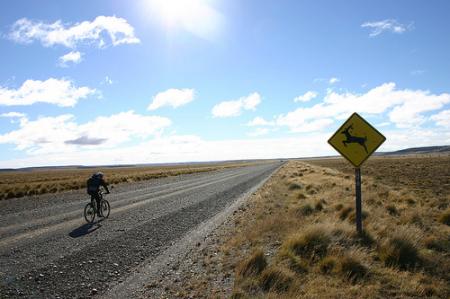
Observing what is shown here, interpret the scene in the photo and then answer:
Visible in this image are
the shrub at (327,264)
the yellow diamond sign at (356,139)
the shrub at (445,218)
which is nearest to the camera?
the shrub at (327,264)

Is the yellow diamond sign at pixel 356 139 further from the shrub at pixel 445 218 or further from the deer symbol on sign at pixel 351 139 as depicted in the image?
the shrub at pixel 445 218

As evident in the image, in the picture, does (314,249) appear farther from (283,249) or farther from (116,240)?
(116,240)

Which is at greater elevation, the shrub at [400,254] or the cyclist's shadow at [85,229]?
the shrub at [400,254]

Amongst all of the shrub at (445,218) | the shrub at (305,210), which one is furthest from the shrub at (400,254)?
the shrub at (305,210)

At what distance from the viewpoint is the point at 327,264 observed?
20.4ft

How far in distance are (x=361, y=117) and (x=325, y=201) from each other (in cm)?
692

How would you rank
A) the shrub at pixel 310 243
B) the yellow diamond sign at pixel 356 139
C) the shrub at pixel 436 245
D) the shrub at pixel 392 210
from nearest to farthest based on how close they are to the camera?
the shrub at pixel 310 243
the shrub at pixel 436 245
the yellow diamond sign at pixel 356 139
the shrub at pixel 392 210

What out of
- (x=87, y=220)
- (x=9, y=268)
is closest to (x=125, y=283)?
(x=9, y=268)

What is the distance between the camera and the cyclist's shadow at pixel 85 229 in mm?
10938

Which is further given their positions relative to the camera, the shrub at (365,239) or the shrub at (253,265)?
the shrub at (365,239)

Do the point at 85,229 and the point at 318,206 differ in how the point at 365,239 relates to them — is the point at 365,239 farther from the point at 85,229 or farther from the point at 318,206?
the point at 85,229

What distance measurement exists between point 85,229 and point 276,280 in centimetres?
845

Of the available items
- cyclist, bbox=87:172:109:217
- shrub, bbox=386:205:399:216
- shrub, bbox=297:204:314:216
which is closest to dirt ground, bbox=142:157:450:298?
shrub, bbox=386:205:399:216

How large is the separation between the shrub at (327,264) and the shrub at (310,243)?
1.27 ft
